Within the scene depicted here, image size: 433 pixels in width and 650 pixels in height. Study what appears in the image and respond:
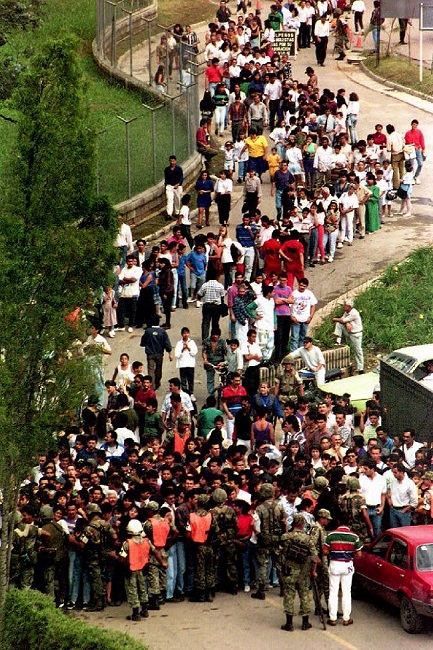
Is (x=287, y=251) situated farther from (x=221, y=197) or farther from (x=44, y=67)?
(x=44, y=67)

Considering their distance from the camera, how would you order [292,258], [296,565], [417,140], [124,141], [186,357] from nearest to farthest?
[296,565], [186,357], [292,258], [124,141], [417,140]

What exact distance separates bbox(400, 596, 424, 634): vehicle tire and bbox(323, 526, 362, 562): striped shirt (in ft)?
2.78

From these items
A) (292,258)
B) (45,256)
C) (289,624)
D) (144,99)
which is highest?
(45,256)

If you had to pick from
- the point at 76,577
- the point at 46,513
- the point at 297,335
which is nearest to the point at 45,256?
the point at 46,513

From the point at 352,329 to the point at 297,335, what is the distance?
2.96ft

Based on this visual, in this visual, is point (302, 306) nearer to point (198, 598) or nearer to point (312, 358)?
point (312, 358)

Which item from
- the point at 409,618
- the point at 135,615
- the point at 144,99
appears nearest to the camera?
the point at 409,618

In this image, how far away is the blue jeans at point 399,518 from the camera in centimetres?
2361

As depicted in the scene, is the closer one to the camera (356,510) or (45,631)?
(45,631)

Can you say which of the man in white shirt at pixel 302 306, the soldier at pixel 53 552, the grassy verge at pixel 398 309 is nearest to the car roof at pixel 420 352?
the man in white shirt at pixel 302 306

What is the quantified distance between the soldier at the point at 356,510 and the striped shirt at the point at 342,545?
1.11 m

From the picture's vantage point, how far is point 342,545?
72.4 feet

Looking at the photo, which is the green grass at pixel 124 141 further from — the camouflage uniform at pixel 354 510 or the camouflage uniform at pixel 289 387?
the camouflage uniform at pixel 354 510

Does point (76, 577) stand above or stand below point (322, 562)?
below
